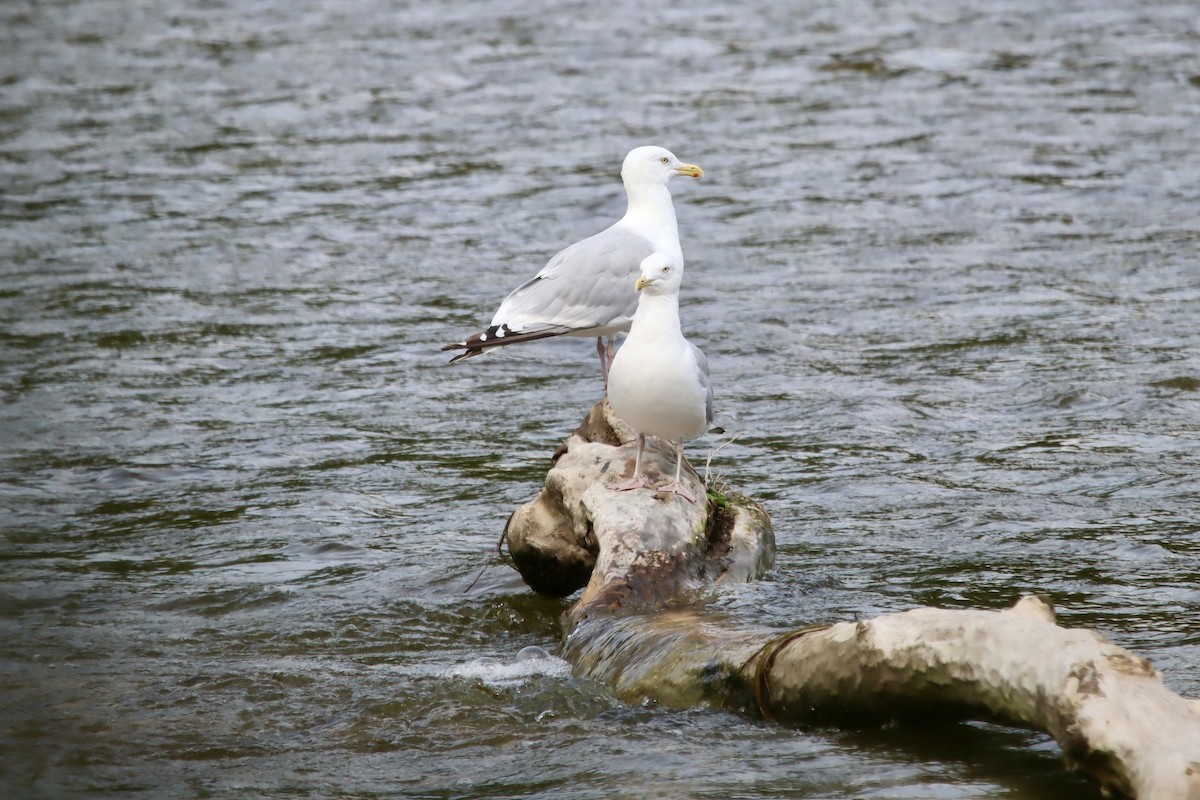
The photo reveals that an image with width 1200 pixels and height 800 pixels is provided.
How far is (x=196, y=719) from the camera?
504 cm

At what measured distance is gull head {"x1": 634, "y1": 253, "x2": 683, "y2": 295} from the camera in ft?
18.5

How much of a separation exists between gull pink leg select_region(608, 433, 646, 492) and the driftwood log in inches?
1.6

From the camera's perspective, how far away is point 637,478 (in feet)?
18.9

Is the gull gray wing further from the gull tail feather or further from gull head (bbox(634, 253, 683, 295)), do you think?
gull head (bbox(634, 253, 683, 295))

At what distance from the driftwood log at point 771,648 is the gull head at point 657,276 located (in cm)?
71

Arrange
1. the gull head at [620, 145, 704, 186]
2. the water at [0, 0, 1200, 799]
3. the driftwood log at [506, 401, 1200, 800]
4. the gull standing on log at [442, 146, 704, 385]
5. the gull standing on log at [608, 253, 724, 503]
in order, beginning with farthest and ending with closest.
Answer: the gull head at [620, 145, 704, 186]
the gull standing on log at [442, 146, 704, 385]
the gull standing on log at [608, 253, 724, 503]
the water at [0, 0, 1200, 799]
the driftwood log at [506, 401, 1200, 800]

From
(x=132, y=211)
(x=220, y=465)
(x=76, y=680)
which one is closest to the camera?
(x=76, y=680)

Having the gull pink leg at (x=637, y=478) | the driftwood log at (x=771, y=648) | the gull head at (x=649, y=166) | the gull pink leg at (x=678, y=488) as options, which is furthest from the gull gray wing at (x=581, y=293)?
the gull pink leg at (x=678, y=488)

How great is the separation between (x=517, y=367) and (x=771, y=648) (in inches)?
194

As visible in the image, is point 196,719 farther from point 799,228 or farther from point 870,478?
point 799,228

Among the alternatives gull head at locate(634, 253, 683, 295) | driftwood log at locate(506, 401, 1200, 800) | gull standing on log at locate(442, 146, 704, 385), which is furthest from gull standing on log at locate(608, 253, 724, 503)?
gull standing on log at locate(442, 146, 704, 385)

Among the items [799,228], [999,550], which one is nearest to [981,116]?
[799,228]

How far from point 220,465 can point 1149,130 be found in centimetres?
839

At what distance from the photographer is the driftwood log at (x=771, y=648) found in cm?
378
